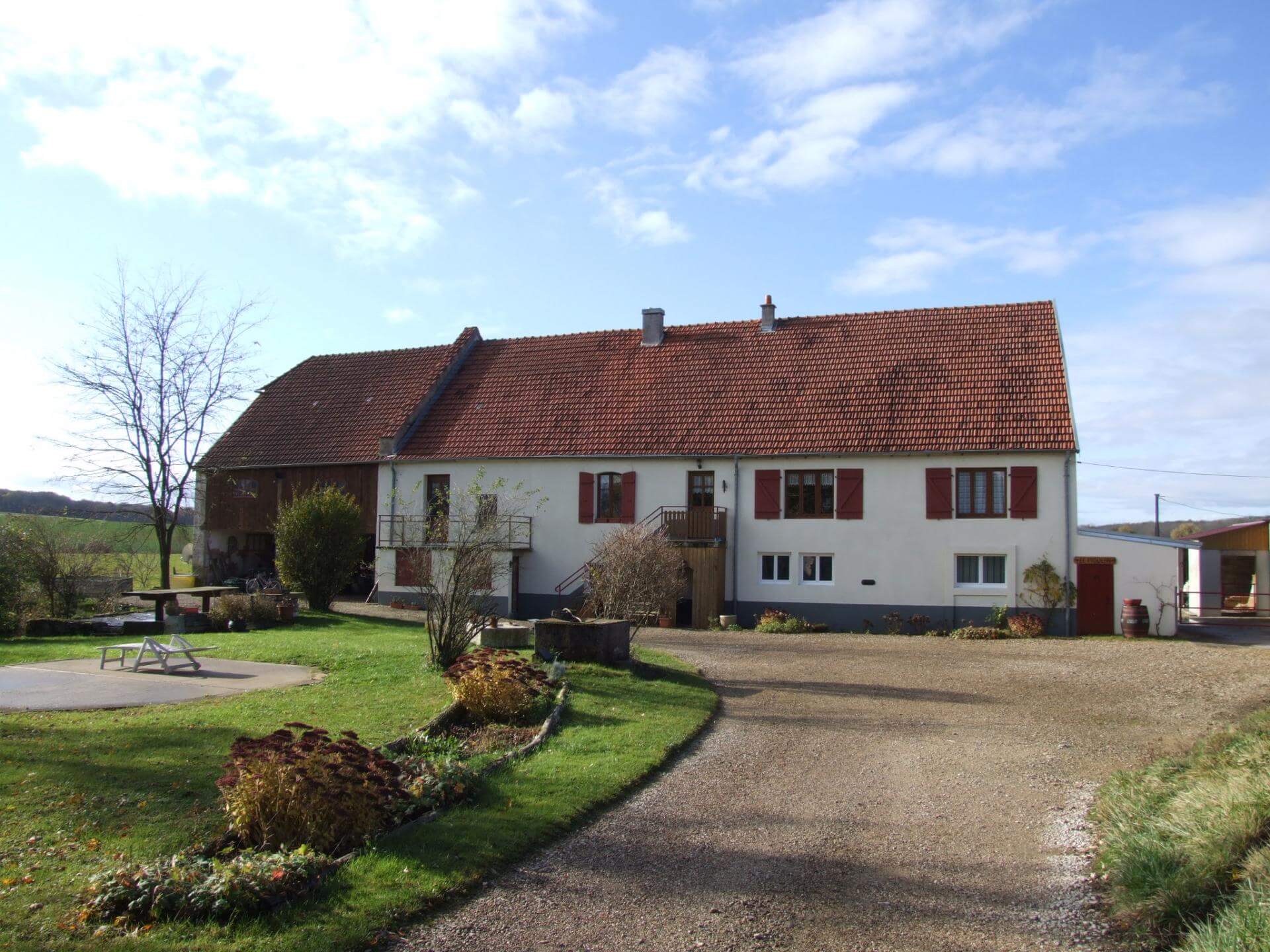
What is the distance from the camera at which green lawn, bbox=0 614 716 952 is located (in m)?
5.29

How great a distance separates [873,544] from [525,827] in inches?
751

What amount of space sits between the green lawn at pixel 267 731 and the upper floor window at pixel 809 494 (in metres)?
12.1

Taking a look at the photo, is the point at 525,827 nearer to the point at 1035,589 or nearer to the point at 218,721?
the point at 218,721

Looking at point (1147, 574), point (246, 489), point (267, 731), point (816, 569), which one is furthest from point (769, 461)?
point (267, 731)

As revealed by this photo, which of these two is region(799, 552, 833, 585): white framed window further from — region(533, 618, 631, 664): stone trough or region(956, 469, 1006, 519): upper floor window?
region(533, 618, 631, 664): stone trough

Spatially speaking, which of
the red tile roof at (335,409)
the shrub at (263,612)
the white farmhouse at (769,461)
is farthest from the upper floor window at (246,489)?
the shrub at (263,612)

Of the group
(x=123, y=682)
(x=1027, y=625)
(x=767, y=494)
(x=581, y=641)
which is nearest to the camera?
(x=123, y=682)

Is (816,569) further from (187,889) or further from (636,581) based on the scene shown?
(187,889)

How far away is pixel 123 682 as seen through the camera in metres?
12.8

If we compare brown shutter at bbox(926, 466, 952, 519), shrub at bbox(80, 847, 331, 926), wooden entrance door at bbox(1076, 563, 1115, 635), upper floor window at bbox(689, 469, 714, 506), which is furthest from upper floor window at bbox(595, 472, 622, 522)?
shrub at bbox(80, 847, 331, 926)

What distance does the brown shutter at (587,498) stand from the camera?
89.5 ft

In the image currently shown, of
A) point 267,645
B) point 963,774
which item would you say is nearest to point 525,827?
point 963,774

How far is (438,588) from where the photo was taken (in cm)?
1465

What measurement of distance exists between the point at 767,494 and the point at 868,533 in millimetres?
2712
